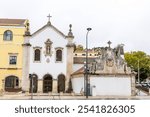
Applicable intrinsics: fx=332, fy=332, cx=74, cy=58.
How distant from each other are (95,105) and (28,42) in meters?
37.5

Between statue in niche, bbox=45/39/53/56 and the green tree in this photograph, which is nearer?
statue in niche, bbox=45/39/53/56

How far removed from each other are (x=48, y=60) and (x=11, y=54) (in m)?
5.03

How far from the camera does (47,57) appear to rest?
142 feet

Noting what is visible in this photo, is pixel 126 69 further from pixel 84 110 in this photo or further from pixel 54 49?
pixel 84 110

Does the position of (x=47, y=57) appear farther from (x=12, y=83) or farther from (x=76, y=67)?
(x=12, y=83)

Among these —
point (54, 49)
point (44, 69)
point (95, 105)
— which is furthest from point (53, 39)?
point (95, 105)

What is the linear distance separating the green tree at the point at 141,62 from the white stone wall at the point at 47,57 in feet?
137

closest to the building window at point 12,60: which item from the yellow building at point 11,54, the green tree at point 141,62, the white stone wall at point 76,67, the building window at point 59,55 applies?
the yellow building at point 11,54

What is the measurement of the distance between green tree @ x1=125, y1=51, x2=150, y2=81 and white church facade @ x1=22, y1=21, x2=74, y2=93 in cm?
4165

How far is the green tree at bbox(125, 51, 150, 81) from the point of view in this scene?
270ft

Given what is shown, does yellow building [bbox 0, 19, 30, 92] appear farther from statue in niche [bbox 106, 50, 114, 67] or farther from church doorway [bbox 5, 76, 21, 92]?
statue in niche [bbox 106, 50, 114, 67]

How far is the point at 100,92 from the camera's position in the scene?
127 ft

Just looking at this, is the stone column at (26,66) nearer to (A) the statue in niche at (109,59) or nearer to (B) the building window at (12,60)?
(B) the building window at (12,60)

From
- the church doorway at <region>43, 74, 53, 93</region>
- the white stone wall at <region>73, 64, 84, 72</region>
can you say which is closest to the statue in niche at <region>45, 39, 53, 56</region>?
the church doorway at <region>43, 74, 53, 93</region>
